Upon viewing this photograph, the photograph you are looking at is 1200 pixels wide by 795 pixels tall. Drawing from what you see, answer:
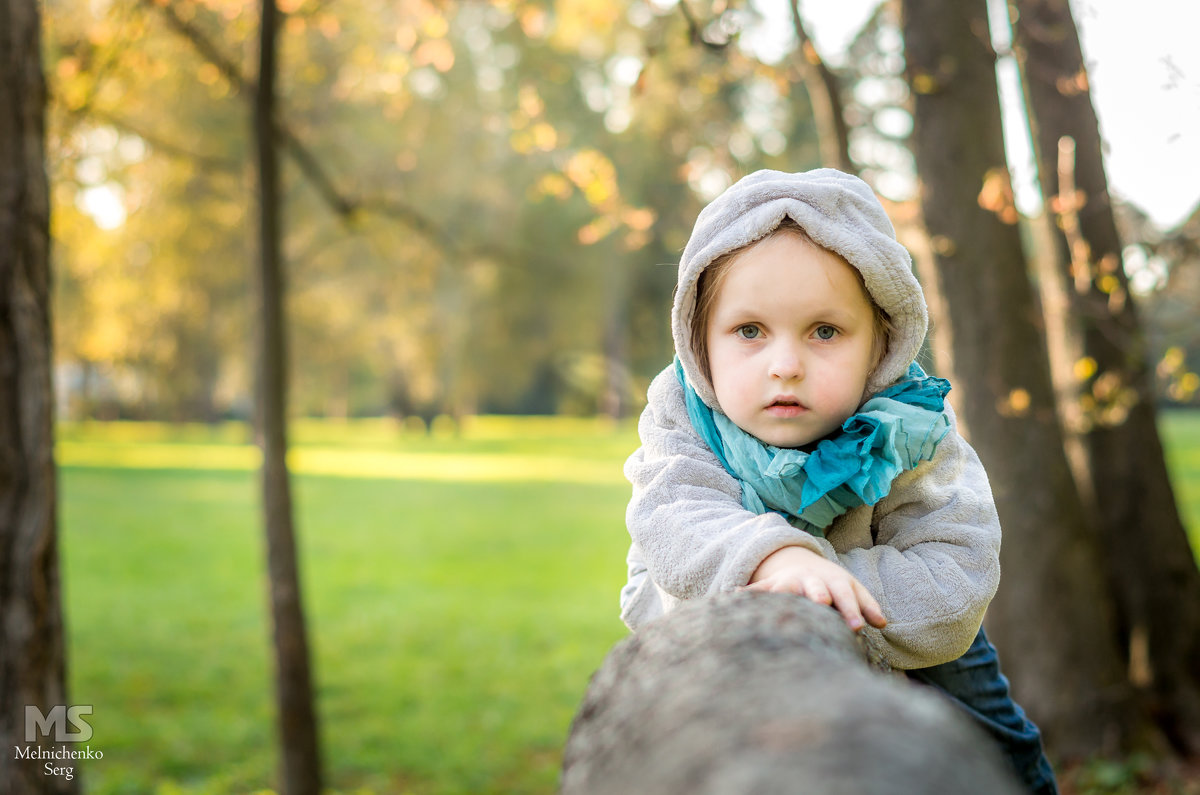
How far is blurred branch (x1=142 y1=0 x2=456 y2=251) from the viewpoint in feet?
16.8

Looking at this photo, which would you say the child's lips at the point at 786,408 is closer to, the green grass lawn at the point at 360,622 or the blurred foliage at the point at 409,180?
the blurred foliage at the point at 409,180

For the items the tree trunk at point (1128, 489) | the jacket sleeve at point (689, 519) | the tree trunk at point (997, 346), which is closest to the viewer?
the jacket sleeve at point (689, 519)

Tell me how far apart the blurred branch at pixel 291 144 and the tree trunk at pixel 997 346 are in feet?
10.7

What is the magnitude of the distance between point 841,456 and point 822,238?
33 cm

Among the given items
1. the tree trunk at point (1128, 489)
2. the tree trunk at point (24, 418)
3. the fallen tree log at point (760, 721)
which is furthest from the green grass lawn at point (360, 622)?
the fallen tree log at point (760, 721)

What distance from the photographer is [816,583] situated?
1282 millimetres

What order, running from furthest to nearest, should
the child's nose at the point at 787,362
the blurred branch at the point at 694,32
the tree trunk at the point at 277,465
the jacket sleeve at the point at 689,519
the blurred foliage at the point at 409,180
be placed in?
1. the blurred foliage at the point at 409,180
2. the tree trunk at the point at 277,465
3. the blurred branch at the point at 694,32
4. the child's nose at the point at 787,362
5. the jacket sleeve at the point at 689,519

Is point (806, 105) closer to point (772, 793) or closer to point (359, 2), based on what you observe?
point (359, 2)

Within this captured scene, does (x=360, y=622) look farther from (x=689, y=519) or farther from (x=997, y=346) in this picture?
(x=689, y=519)

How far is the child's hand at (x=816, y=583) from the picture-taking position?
126 centimetres

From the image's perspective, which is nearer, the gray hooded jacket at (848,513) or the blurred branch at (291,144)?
the gray hooded jacket at (848,513)

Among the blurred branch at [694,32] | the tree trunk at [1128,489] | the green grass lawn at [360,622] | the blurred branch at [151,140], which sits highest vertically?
the blurred branch at [151,140]

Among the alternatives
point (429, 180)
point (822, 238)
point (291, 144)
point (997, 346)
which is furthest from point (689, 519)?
point (429, 180)

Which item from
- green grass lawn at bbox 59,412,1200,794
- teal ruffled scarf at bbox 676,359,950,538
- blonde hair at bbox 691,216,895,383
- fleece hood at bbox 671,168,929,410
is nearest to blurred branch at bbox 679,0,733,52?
fleece hood at bbox 671,168,929,410
